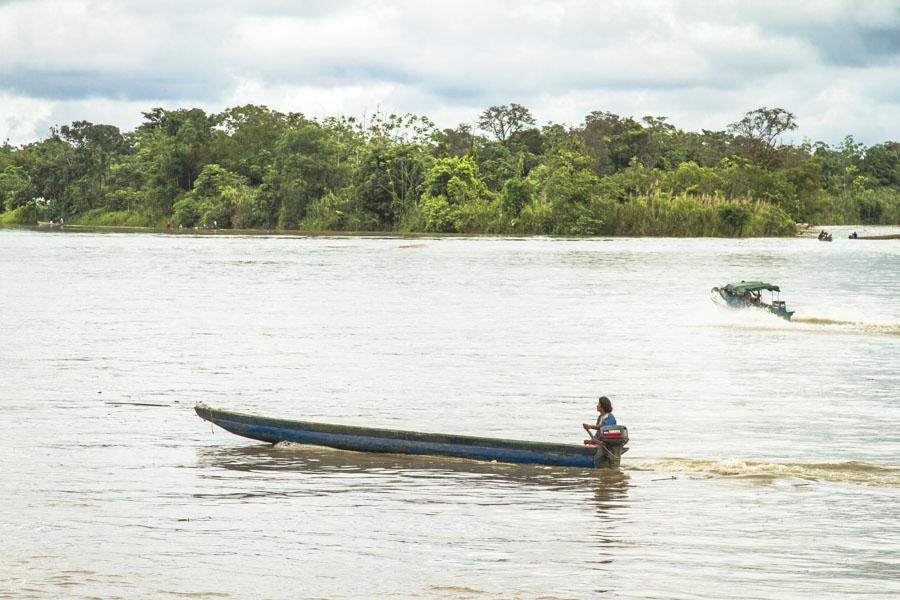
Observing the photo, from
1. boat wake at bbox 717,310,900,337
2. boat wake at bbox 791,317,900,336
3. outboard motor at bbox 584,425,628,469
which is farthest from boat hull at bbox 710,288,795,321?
outboard motor at bbox 584,425,628,469

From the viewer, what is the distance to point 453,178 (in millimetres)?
108625

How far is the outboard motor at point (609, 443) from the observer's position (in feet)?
50.6

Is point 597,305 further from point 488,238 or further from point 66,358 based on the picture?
point 488,238

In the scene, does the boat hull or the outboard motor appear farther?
the boat hull

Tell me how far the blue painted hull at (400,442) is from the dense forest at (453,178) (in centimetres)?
8323

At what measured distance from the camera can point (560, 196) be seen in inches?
4011

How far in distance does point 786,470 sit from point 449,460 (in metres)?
4.60

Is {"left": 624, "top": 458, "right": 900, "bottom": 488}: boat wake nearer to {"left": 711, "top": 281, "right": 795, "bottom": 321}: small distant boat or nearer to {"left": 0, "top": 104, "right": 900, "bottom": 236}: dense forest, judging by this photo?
{"left": 711, "top": 281, "right": 795, "bottom": 321}: small distant boat

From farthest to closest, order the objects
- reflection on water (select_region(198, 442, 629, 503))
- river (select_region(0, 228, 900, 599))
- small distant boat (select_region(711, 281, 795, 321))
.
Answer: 1. small distant boat (select_region(711, 281, 795, 321))
2. reflection on water (select_region(198, 442, 629, 503))
3. river (select_region(0, 228, 900, 599))

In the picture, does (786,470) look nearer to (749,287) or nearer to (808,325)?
(749,287)

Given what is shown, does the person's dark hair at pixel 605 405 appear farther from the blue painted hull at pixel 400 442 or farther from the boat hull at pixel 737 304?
the boat hull at pixel 737 304

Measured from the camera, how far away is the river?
1144cm

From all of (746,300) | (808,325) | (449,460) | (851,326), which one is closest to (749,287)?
(746,300)

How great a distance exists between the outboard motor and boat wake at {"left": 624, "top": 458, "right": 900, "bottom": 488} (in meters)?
0.84
